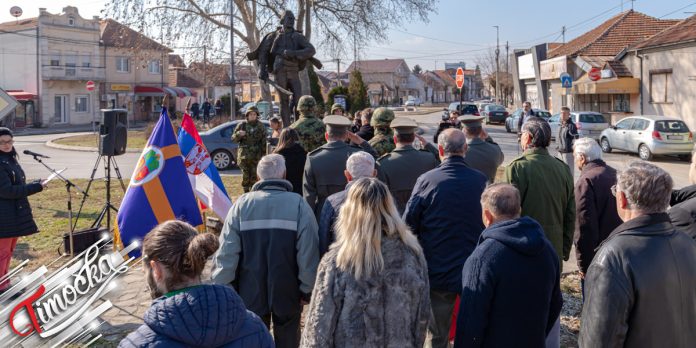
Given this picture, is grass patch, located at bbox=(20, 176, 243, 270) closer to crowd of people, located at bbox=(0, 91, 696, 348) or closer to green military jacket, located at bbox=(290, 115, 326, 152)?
green military jacket, located at bbox=(290, 115, 326, 152)

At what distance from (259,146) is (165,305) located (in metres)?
7.28

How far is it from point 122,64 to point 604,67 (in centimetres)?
3974

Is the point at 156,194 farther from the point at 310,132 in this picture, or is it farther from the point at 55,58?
the point at 55,58

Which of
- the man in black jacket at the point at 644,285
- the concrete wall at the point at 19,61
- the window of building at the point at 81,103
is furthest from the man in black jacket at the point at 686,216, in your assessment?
the window of building at the point at 81,103

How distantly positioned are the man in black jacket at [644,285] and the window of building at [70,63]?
168ft

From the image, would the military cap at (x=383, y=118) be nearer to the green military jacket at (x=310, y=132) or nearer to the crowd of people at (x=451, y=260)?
the green military jacket at (x=310, y=132)

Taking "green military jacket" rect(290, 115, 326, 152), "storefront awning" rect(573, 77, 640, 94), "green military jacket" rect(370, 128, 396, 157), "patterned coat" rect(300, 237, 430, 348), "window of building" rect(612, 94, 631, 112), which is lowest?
"patterned coat" rect(300, 237, 430, 348)

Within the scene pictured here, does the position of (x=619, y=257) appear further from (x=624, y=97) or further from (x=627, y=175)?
(x=624, y=97)

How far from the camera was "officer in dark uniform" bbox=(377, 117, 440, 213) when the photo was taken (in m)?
5.38

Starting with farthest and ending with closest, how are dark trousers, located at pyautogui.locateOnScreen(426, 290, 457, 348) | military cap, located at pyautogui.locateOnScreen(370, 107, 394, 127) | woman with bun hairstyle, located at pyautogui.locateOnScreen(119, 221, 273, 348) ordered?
1. military cap, located at pyautogui.locateOnScreen(370, 107, 394, 127)
2. dark trousers, located at pyautogui.locateOnScreen(426, 290, 457, 348)
3. woman with bun hairstyle, located at pyautogui.locateOnScreen(119, 221, 273, 348)

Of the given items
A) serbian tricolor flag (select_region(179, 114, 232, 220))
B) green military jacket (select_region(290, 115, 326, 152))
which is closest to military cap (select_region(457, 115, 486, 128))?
green military jacket (select_region(290, 115, 326, 152))

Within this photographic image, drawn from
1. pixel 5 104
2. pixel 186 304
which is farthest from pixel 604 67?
pixel 186 304

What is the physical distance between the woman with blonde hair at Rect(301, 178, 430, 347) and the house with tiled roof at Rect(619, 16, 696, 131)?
87.8 feet

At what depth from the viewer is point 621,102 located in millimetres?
32000
